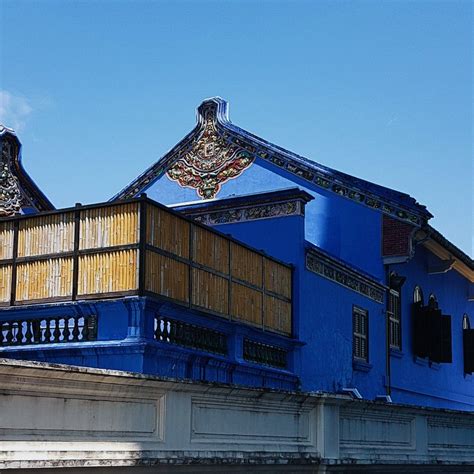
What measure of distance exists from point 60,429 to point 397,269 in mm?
14759

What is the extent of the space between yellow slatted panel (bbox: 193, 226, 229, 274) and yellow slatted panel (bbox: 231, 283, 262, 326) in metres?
0.41

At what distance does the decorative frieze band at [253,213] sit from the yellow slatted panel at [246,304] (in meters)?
1.89

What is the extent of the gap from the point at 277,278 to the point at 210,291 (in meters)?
2.11

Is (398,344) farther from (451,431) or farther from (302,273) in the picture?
(451,431)

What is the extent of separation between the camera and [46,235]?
12555mm

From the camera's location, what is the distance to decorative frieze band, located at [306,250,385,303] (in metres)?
15.9

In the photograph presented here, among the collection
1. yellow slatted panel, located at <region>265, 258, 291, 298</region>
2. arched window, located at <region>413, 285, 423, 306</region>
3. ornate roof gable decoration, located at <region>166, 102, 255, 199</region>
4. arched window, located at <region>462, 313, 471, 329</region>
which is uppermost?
ornate roof gable decoration, located at <region>166, 102, 255, 199</region>

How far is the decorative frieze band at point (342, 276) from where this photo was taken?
1595cm

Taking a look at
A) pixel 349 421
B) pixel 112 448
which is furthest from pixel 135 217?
pixel 112 448

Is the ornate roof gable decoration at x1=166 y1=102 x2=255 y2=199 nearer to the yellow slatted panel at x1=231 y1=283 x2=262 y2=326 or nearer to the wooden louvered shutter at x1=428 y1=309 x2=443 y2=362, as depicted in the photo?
the wooden louvered shutter at x1=428 y1=309 x2=443 y2=362

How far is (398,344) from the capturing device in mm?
20391

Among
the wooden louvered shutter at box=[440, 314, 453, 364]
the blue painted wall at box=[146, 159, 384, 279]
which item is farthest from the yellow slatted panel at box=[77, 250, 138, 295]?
the wooden louvered shutter at box=[440, 314, 453, 364]

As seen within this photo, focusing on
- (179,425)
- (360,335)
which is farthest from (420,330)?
(179,425)

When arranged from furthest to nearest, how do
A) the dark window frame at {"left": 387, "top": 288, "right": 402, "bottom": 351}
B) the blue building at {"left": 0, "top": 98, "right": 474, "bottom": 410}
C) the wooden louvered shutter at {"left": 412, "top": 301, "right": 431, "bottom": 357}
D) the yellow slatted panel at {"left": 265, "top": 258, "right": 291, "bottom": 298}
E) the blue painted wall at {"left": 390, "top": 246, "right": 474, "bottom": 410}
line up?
the wooden louvered shutter at {"left": 412, "top": 301, "right": 431, "bottom": 357}
the blue painted wall at {"left": 390, "top": 246, "right": 474, "bottom": 410}
the dark window frame at {"left": 387, "top": 288, "right": 402, "bottom": 351}
the yellow slatted panel at {"left": 265, "top": 258, "right": 291, "bottom": 298}
the blue building at {"left": 0, "top": 98, "right": 474, "bottom": 410}
